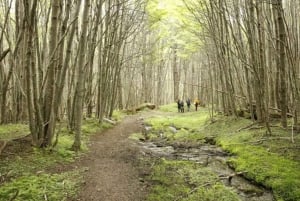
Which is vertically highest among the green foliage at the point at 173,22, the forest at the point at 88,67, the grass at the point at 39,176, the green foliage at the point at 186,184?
the green foliage at the point at 173,22

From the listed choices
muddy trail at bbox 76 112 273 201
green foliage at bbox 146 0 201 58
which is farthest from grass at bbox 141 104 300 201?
green foliage at bbox 146 0 201 58

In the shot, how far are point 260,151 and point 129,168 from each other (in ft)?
11.3

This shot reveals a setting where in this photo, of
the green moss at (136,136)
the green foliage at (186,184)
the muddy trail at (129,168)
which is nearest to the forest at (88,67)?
the muddy trail at (129,168)

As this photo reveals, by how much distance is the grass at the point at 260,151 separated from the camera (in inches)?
229

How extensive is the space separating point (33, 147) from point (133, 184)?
2.95 meters

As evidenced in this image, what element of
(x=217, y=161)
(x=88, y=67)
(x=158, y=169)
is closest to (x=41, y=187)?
(x=158, y=169)

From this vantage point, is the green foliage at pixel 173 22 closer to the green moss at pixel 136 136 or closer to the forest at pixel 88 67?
the forest at pixel 88 67

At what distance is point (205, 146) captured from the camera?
1069cm

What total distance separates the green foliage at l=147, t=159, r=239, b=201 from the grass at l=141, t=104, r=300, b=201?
0.46ft

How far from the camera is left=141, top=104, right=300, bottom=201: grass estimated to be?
5828 mm

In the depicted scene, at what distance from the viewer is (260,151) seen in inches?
311

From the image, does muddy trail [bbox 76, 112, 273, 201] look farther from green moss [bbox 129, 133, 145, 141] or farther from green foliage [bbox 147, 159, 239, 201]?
green moss [bbox 129, 133, 145, 141]

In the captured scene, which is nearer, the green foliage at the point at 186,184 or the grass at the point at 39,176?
the grass at the point at 39,176

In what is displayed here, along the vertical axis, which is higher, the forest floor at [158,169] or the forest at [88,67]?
the forest at [88,67]
